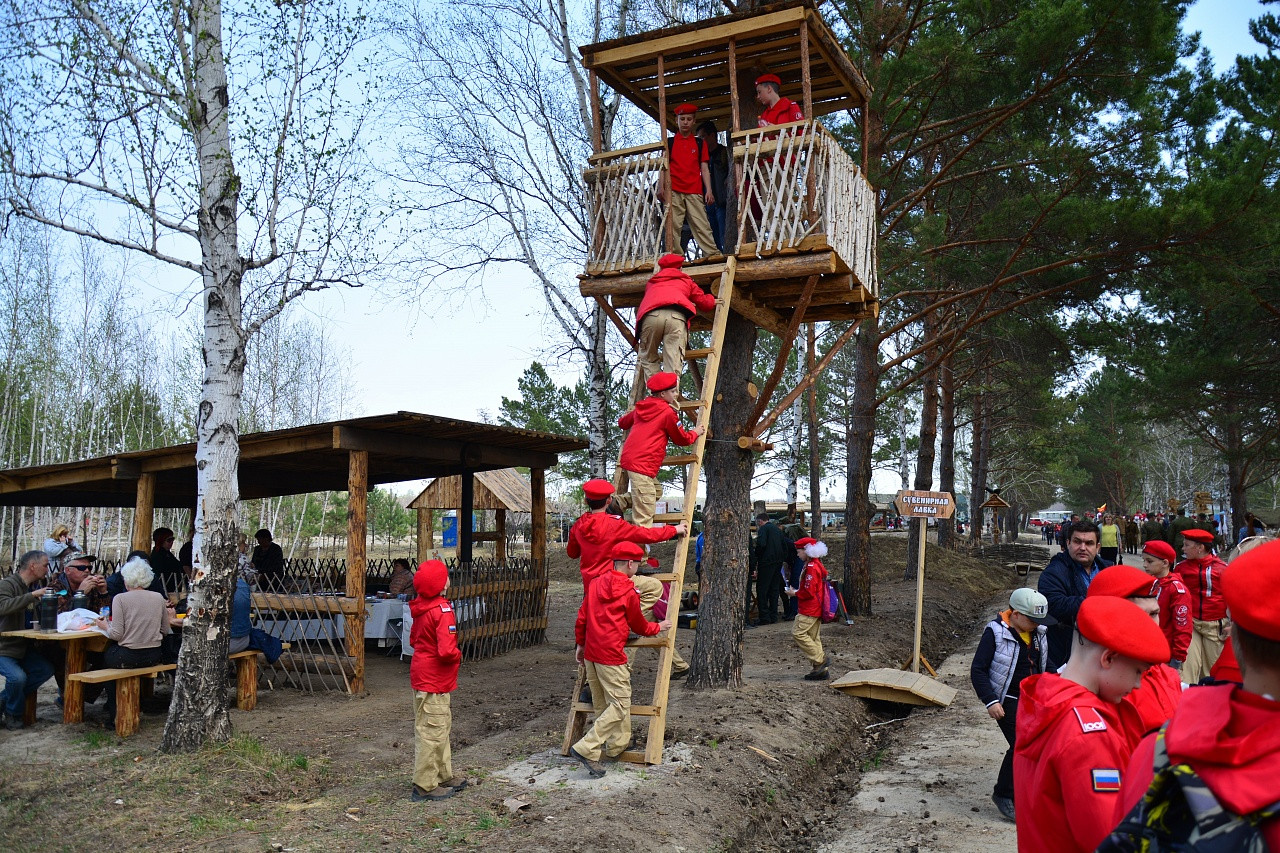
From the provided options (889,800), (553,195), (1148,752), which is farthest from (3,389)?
(1148,752)

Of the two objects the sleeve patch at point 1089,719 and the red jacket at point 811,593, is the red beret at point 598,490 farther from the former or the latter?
the sleeve patch at point 1089,719

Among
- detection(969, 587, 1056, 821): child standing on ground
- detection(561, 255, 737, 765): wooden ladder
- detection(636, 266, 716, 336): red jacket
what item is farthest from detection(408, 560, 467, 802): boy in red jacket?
detection(969, 587, 1056, 821): child standing on ground

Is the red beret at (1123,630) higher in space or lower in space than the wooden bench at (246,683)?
higher

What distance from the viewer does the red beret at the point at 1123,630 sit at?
246cm

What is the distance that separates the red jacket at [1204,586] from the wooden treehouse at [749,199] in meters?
4.12

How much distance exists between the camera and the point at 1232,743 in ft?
4.77

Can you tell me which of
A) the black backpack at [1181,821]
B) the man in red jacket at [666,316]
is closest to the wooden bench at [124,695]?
the man in red jacket at [666,316]

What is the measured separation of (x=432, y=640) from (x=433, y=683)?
0.30 m

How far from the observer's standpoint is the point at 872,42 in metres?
13.2

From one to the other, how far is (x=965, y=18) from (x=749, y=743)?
1171 centimetres

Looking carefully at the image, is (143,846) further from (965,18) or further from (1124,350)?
(1124,350)

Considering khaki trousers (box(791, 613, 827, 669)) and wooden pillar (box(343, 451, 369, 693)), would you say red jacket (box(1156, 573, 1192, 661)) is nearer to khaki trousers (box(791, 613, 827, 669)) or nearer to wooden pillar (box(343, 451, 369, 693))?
khaki trousers (box(791, 613, 827, 669))

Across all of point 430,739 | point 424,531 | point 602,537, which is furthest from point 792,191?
point 424,531

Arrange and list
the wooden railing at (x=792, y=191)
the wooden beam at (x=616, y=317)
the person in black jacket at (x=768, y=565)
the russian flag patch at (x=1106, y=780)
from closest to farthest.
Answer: the russian flag patch at (x=1106, y=780)
the wooden railing at (x=792, y=191)
the wooden beam at (x=616, y=317)
the person in black jacket at (x=768, y=565)
